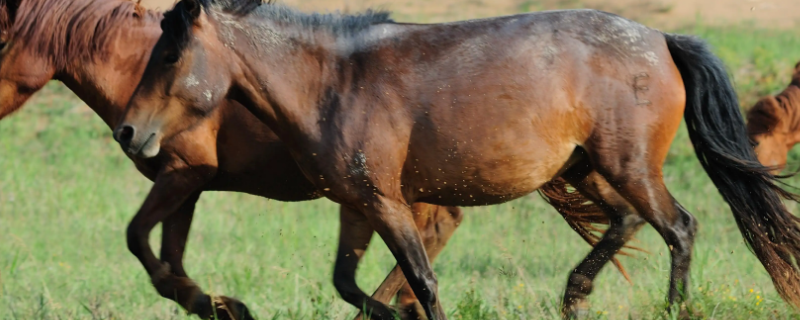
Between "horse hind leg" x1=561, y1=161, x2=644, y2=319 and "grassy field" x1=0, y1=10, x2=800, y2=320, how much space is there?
14 centimetres

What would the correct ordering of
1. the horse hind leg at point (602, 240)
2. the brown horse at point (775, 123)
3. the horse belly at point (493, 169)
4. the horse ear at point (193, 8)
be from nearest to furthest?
the horse ear at point (193, 8), the horse belly at point (493, 169), the horse hind leg at point (602, 240), the brown horse at point (775, 123)

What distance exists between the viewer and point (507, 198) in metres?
4.61

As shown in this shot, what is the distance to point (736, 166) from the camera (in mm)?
4742

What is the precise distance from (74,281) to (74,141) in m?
5.27

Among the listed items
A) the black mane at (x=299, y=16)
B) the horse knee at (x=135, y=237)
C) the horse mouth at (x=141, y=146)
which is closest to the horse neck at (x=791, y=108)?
the black mane at (x=299, y=16)

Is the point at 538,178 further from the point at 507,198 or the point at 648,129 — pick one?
the point at 648,129

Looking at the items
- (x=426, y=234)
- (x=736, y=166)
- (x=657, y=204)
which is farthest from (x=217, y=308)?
(x=736, y=166)

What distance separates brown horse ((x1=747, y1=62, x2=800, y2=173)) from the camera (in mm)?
7102

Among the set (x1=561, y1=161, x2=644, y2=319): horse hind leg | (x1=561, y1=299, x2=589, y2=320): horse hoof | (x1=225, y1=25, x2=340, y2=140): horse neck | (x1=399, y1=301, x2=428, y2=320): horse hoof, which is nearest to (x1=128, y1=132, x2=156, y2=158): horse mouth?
(x1=225, y1=25, x2=340, y2=140): horse neck

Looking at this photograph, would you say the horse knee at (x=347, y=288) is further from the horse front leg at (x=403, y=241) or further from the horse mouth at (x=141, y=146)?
the horse mouth at (x=141, y=146)

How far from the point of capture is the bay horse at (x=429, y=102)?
424 centimetres

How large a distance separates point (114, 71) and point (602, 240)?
2.79 meters

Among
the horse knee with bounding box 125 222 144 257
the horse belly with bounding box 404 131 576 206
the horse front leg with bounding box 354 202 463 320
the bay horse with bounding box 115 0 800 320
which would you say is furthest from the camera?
the horse front leg with bounding box 354 202 463 320

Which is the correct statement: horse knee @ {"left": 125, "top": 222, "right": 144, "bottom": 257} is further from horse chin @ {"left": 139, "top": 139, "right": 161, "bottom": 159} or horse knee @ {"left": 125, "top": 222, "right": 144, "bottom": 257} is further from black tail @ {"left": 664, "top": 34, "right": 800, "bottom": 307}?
black tail @ {"left": 664, "top": 34, "right": 800, "bottom": 307}
